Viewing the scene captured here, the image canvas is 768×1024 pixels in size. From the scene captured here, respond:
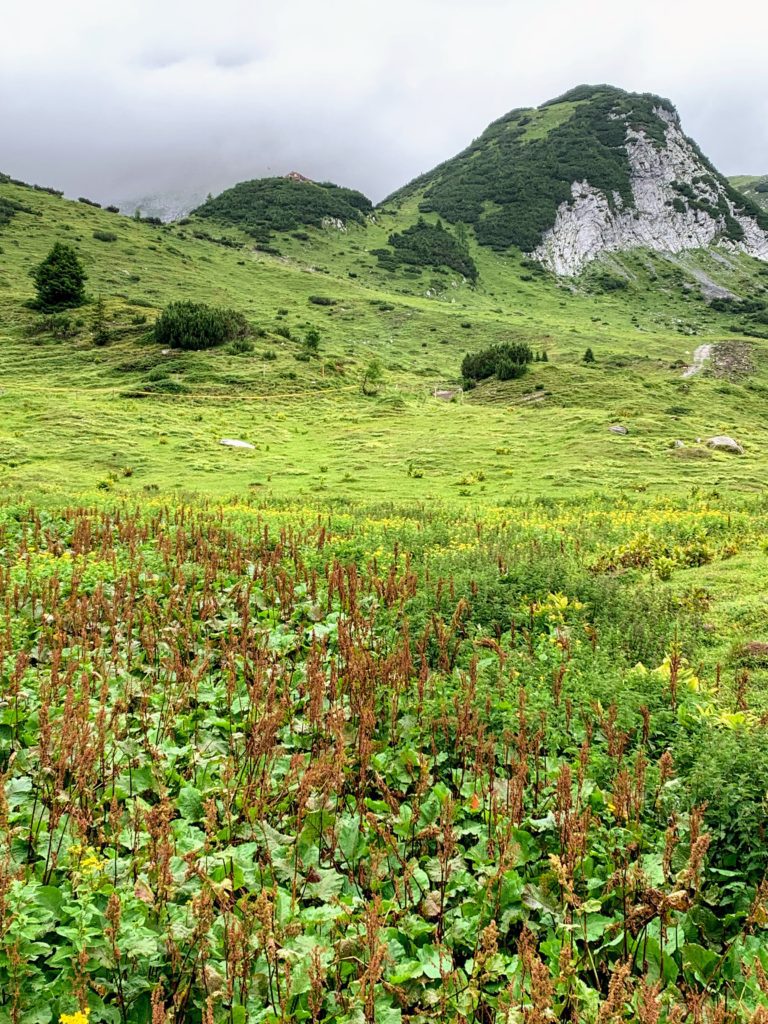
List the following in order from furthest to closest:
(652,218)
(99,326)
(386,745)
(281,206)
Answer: (652,218), (281,206), (99,326), (386,745)

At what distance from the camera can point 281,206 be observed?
139 m

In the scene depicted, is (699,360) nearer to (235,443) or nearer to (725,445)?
(725,445)

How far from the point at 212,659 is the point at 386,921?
14.2 ft

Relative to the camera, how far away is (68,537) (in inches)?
518

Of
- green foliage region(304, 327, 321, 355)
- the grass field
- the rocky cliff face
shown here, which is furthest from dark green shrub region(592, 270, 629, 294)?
the grass field

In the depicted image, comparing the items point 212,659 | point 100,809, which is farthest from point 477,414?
point 100,809

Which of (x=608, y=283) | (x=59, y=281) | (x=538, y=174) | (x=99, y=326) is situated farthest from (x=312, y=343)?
(x=538, y=174)

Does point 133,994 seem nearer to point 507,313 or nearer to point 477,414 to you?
point 477,414

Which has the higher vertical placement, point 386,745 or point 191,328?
point 191,328

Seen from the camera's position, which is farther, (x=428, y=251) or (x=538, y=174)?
(x=538, y=174)

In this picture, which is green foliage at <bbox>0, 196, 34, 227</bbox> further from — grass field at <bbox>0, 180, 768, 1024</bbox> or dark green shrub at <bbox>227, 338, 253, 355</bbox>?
grass field at <bbox>0, 180, 768, 1024</bbox>

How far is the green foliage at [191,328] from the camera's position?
174 ft

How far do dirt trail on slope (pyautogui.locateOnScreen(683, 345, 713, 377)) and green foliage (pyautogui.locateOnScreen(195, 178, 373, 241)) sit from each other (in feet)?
285

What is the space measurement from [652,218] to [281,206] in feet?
313
